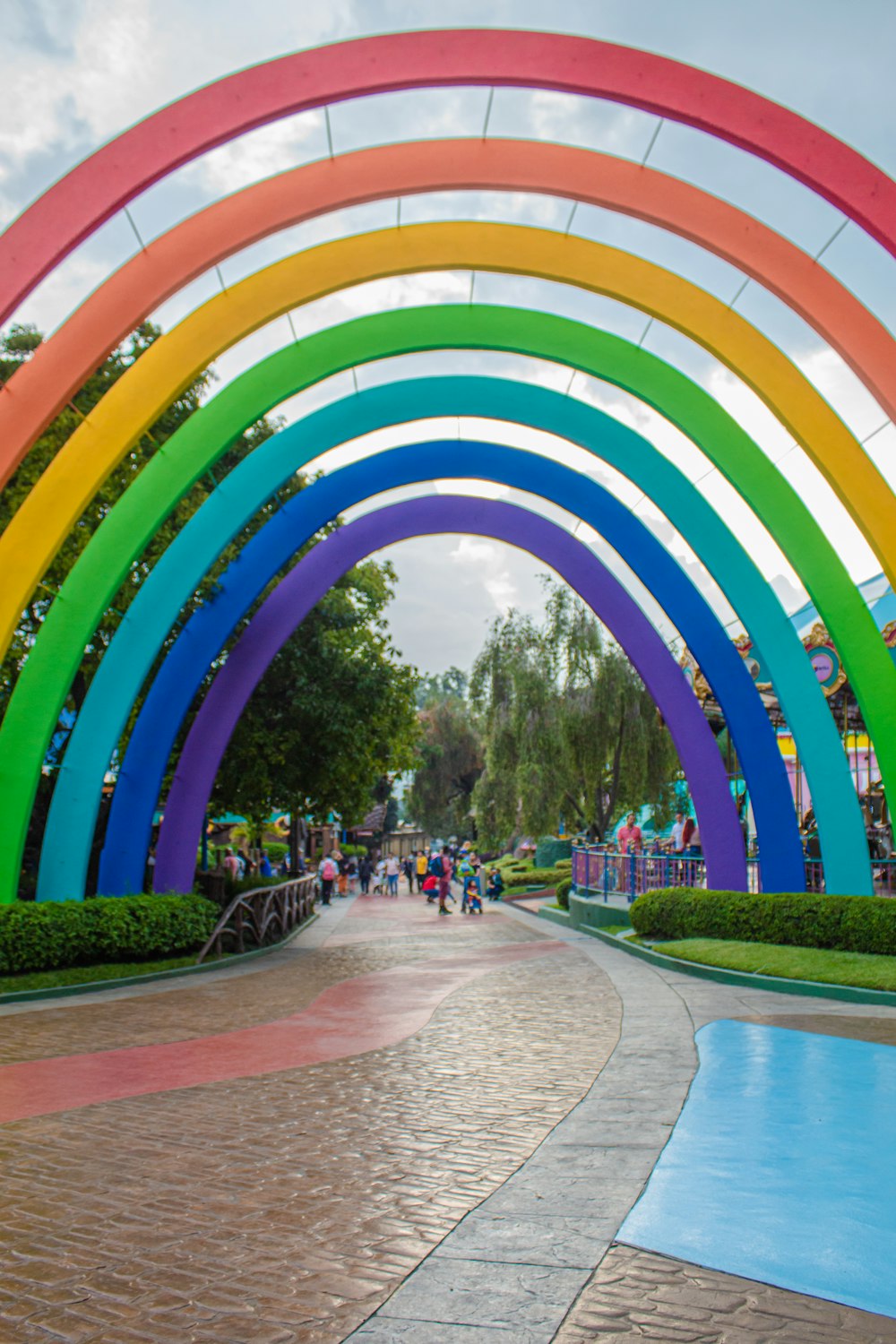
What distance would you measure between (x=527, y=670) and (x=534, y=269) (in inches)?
564

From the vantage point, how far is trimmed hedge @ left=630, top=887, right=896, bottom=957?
42.9 ft

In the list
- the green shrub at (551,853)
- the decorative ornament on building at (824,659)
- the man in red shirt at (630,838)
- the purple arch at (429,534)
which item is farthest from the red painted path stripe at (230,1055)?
the green shrub at (551,853)

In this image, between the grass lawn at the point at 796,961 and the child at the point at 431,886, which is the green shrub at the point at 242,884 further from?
the grass lawn at the point at 796,961

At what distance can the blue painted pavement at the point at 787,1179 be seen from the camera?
13.9 feet

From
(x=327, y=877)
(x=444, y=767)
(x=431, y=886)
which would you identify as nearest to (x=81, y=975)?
(x=327, y=877)

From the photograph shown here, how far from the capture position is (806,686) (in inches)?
615

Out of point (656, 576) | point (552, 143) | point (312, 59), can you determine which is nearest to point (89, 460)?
point (312, 59)

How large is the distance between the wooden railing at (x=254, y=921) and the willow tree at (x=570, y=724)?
843 centimetres

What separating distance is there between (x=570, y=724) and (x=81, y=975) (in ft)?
50.2

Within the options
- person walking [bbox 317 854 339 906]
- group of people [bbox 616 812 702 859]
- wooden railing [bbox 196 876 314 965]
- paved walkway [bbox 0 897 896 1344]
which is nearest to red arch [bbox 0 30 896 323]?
paved walkway [bbox 0 897 896 1344]

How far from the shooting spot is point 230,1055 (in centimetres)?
867

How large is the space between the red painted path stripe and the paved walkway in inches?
1.4

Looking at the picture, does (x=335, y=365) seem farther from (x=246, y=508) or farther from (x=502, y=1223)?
(x=502, y=1223)

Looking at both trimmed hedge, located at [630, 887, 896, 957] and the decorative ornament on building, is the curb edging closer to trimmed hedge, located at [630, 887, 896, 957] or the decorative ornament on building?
trimmed hedge, located at [630, 887, 896, 957]
